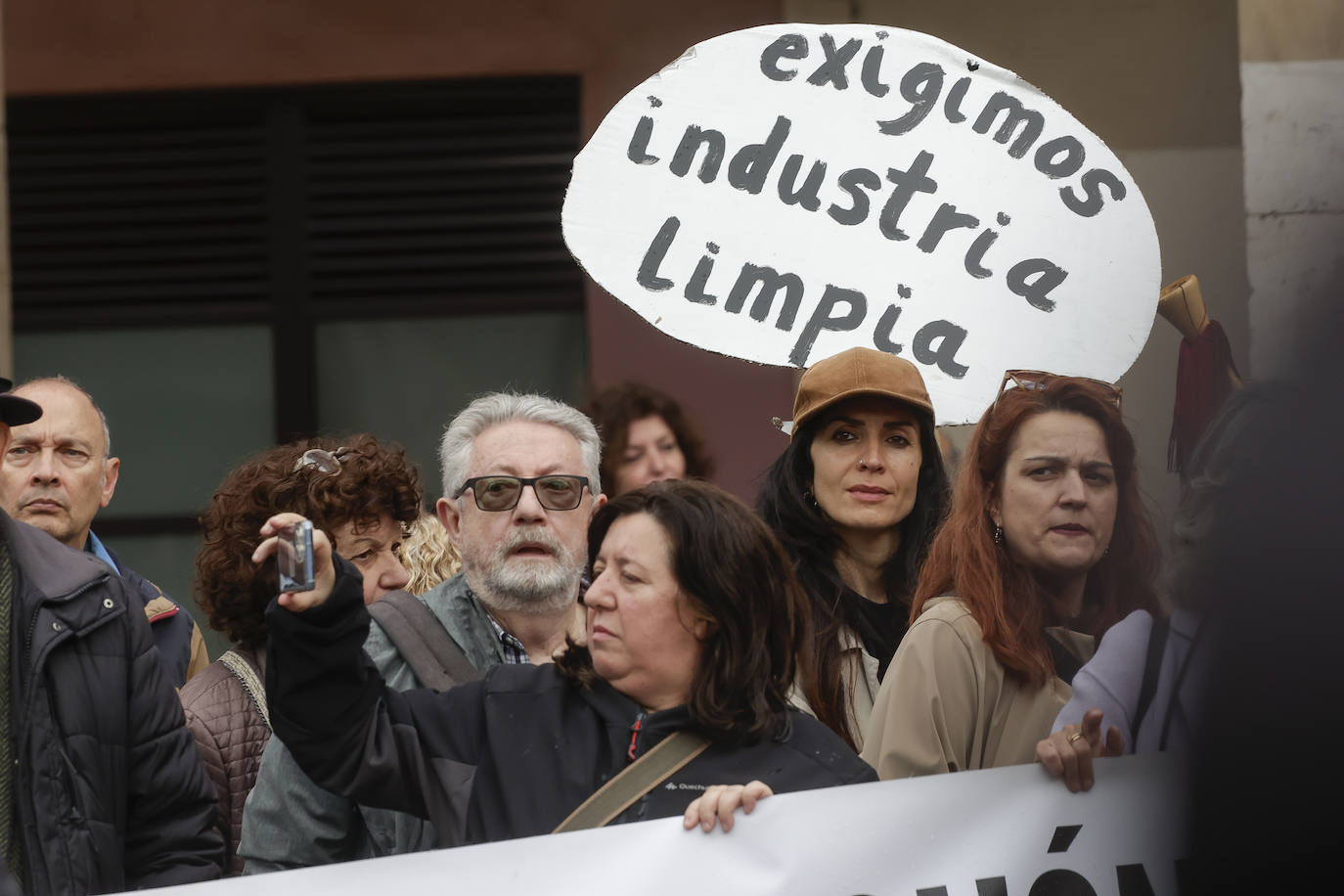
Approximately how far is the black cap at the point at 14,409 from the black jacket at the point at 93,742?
0.63ft

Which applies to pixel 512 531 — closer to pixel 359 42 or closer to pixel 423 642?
pixel 423 642

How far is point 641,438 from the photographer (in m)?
4.96

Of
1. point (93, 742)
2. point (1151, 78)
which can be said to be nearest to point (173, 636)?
point (93, 742)

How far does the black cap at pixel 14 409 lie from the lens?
3021 mm

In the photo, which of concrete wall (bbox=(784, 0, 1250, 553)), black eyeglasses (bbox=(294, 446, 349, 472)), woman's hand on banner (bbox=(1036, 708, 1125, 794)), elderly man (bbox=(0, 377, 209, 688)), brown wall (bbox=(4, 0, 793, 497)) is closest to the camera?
woman's hand on banner (bbox=(1036, 708, 1125, 794))

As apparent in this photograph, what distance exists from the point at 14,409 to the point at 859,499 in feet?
4.89

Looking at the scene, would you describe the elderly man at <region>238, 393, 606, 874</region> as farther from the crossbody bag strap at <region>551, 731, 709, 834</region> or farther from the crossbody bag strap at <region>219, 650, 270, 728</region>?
the crossbody bag strap at <region>551, 731, 709, 834</region>

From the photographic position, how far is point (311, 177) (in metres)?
6.77

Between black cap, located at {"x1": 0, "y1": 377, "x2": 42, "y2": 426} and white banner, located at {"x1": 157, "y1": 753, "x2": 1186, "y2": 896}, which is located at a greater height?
black cap, located at {"x1": 0, "y1": 377, "x2": 42, "y2": 426}

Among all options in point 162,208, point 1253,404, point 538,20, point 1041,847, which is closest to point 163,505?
point 162,208

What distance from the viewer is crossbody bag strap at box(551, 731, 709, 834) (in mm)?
2621

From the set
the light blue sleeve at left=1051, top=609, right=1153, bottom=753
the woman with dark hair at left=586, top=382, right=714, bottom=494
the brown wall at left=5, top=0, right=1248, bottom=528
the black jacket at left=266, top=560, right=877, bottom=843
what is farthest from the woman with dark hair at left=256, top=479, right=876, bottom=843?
the brown wall at left=5, top=0, right=1248, bottom=528

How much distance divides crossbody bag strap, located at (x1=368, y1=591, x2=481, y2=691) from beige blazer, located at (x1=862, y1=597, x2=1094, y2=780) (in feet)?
2.32

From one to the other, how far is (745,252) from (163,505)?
393 cm
